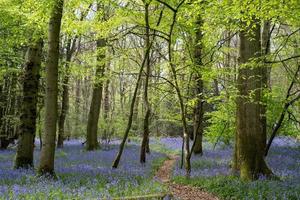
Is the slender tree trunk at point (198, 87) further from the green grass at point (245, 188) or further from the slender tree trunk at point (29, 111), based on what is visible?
the slender tree trunk at point (29, 111)

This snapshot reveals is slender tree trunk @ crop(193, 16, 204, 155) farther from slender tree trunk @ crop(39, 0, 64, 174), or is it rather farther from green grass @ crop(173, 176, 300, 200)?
slender tree trunk @ crop(39, 0, 64, 174)

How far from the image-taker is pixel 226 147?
26641 mm

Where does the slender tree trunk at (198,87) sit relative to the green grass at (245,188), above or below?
above

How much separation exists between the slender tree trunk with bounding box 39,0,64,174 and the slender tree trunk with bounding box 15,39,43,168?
6.06 ft

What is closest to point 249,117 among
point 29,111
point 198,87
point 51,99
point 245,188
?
point 245,188

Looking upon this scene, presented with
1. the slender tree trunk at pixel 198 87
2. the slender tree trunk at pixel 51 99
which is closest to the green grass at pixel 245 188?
the slender tree trunk at pixel 198 87

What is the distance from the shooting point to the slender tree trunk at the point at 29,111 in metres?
12.8

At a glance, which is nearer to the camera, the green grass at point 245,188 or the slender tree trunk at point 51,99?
the green grass at point 245,188

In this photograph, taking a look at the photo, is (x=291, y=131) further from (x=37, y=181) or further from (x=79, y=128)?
(x=79, y=128)

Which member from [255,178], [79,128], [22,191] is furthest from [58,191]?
[79,128]

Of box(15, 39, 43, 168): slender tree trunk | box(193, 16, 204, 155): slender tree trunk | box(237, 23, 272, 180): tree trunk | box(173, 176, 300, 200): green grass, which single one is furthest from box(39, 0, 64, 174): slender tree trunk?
box(237, 23, 272, 180): tree trunk

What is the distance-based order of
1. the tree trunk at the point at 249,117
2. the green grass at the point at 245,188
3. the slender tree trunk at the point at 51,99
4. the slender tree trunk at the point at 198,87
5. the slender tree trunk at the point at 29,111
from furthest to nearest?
the slender tree trunk at the point at 198,87
the slender tree trunk at the point at 29,111
the tree trunk at the point at 249,117
the slender tree trunk at the point at 51,99
the green grass at the point at 245,188

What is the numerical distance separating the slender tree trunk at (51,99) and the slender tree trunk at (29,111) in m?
1.85

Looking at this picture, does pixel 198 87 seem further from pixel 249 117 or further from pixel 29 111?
pixel 29 111
